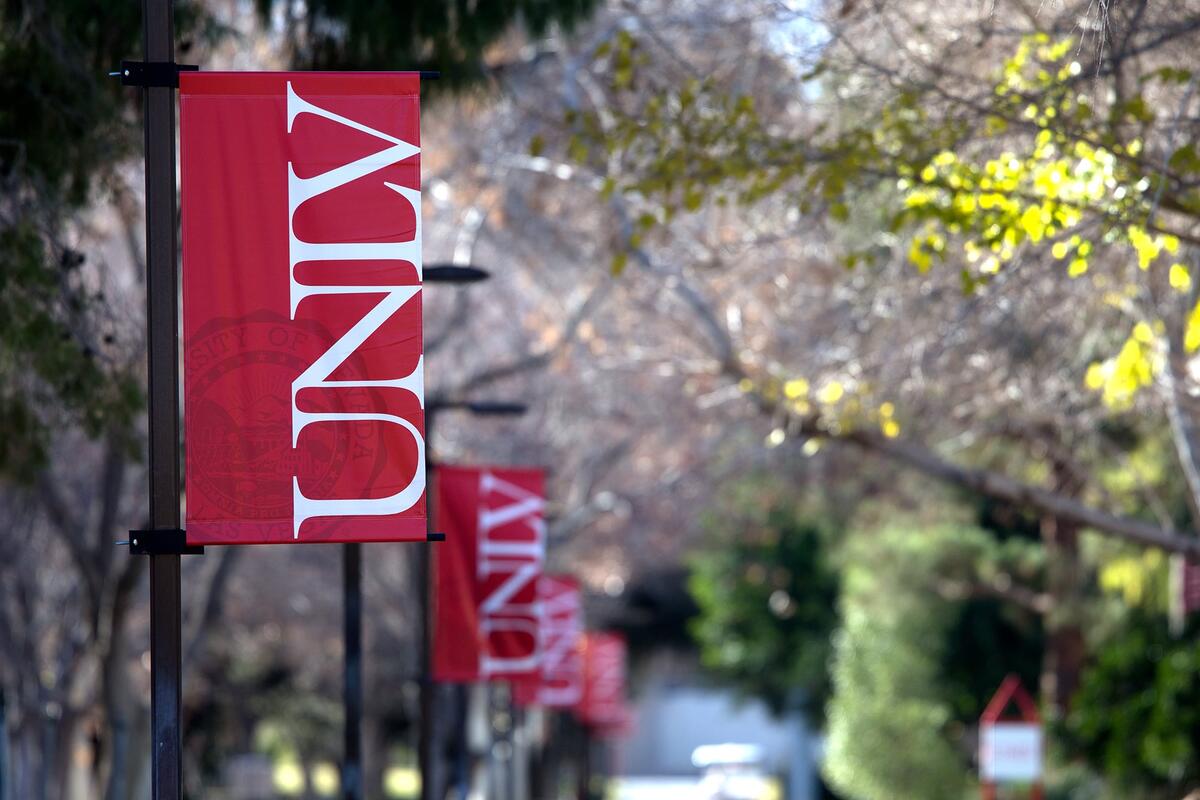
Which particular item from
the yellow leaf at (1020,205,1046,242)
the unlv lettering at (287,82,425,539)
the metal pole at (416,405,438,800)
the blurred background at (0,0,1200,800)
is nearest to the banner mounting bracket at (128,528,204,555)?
the unlv lettering at (287,82,425,539)

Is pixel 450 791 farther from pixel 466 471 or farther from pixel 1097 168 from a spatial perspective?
pixel 1097 168

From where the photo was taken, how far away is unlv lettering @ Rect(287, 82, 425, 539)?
6.59 m

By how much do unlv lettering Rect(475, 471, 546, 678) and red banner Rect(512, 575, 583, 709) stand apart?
7544mm

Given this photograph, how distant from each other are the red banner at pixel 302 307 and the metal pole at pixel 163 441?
9.5 inches

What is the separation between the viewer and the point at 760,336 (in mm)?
16875

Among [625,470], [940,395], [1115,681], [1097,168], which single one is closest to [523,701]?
[625,470]

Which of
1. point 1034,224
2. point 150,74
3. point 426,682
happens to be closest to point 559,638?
point 426,682

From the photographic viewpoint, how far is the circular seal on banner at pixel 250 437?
6559mm

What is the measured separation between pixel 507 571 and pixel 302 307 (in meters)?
9.51

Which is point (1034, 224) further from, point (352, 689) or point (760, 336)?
point (352, 689)

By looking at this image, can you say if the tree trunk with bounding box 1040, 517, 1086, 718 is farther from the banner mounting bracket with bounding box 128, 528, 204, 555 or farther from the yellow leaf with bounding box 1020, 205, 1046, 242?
the banner mounting bracket with bounding box 128, 528, 204, 555

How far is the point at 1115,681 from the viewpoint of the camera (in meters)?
26.4

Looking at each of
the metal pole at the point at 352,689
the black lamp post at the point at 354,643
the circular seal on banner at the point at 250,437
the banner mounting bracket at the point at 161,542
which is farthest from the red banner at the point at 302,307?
the metal pole at the point at 352,689

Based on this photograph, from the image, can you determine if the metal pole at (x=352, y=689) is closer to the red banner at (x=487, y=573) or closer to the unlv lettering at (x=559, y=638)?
the red banner at (x=487, y=573)
